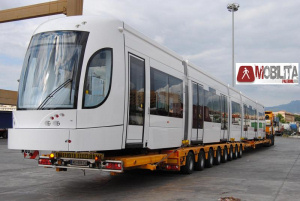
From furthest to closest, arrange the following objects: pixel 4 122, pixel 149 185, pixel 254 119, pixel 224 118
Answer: pixel 4 122
pixel 254 119
pixel 224 118
pixel 149 185

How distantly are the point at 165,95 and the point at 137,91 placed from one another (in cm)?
181

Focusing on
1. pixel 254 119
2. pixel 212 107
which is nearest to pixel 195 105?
pixel 212 107

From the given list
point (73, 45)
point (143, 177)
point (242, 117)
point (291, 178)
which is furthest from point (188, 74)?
point (242, 117)

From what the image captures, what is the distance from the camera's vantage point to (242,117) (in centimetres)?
2131

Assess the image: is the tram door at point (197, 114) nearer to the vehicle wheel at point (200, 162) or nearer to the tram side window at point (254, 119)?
the vehicle wheel at point (200, 162)

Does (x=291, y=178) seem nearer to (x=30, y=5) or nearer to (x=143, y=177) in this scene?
(x=143, y=177)

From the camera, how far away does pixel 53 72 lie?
7.43 meters

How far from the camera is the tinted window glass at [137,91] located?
27.1ft

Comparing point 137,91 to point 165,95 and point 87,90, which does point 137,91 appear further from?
point 165,95

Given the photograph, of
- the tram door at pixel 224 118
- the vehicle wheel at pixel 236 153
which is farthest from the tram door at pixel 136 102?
the vehicle wheel at pixel 236 153

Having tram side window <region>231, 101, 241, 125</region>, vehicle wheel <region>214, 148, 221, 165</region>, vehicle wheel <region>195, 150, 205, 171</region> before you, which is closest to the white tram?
vehicle wheel <region>195, 150, 205, 171</region>

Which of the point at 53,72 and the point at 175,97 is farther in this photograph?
the point at 175,97

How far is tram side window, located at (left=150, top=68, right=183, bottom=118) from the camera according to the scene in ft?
30.9

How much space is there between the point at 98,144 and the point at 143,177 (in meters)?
4.64
